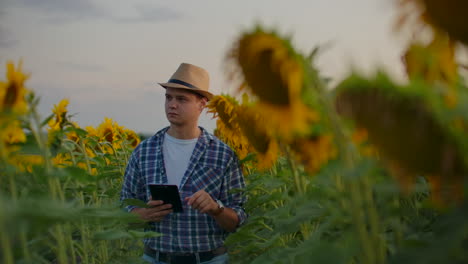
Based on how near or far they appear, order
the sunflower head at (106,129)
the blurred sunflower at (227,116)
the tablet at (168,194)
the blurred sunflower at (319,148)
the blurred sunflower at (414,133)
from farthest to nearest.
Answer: the sunflower head at (106,129) < the blurred sunflower at (227,116) < the tablet at (168,194) < the blurred sunflower at (319,148) < the blurred sunflower at (414,133)

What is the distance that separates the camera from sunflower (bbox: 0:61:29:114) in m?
1.79

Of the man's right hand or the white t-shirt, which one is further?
the white t-shirt

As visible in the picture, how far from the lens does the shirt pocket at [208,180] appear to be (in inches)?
161

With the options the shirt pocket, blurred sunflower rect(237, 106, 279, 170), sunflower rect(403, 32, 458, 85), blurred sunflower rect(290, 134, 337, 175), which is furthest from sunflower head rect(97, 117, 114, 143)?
sunflower rect(403, 32, 458, 85)

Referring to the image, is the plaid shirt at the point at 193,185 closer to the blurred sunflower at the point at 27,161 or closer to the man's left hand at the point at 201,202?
the man's left hand at the point at 201,202

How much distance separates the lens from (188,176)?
4109 millimetres

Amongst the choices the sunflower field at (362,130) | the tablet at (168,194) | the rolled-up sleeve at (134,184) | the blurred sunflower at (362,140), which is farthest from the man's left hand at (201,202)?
the blurred sunflower at (362,140)

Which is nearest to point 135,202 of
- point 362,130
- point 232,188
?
point 232,188

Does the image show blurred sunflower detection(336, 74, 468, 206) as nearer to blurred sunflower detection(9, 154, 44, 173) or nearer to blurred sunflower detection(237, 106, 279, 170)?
blurred sunflower detection(237, 106, 279, 170)

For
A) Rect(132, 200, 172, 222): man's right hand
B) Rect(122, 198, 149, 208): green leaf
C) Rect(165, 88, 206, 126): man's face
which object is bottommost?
Rect(132, 200, 172, 222): man's right hand

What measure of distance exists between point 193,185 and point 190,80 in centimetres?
88

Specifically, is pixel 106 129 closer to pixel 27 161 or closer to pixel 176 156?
pixel 176 156

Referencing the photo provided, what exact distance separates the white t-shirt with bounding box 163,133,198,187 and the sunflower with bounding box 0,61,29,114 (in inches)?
92.8

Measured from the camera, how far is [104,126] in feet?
19.9
